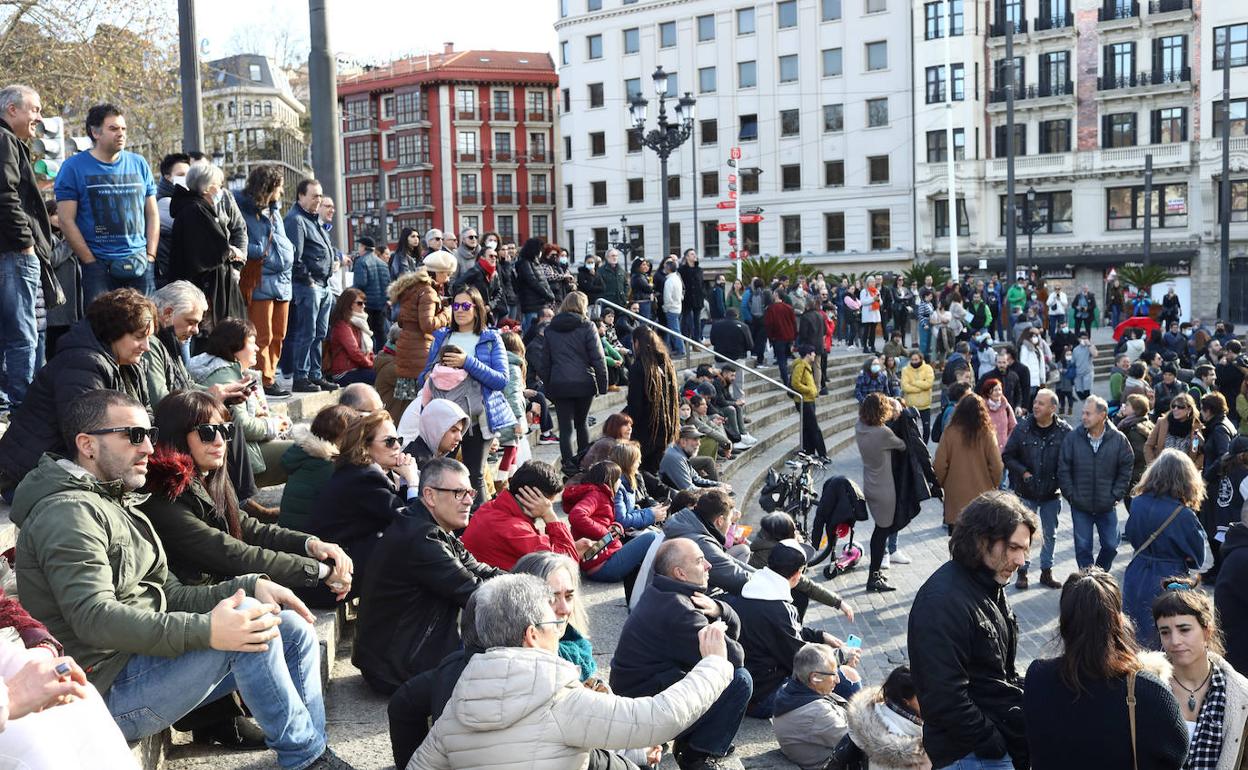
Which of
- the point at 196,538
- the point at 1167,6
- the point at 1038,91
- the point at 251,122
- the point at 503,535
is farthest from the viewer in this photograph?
Result: the point at 251,122

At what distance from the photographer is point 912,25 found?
55719 mm

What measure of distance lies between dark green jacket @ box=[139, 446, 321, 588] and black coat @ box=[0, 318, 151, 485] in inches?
37.8

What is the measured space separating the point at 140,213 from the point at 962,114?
50697mm

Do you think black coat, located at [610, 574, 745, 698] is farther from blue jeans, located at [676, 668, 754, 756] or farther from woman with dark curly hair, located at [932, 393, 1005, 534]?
woman with dark curly hair, located at [932, 393, 1005, 534]

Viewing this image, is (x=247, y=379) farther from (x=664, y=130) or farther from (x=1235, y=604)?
(x=664, y=130)

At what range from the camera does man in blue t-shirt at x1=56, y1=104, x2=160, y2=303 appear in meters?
7.79

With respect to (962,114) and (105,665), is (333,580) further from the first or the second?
(962,114)

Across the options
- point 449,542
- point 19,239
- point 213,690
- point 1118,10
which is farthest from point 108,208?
point 1118,10

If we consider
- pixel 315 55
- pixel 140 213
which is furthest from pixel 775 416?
pixel 140 213

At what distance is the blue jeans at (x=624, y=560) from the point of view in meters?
8.56

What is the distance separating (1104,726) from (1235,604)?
2.60m

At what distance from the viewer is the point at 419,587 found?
5.41m

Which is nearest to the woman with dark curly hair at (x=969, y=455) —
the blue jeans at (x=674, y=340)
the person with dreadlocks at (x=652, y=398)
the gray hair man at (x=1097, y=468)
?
the gray hair man at (x=1097, y=468)

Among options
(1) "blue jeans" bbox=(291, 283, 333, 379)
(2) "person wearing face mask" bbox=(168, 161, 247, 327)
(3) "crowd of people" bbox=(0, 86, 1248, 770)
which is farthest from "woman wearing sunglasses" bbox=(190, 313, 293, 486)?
(1) "blue jeans" bbox=(291, 283, 333, 379)
